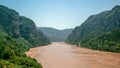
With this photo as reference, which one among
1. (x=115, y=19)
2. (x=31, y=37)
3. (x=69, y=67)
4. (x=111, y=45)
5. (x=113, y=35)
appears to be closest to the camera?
(x=69, y=67)

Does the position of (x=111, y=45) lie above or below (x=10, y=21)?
below

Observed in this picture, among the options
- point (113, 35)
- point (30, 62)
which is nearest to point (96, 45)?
point (113, 35)

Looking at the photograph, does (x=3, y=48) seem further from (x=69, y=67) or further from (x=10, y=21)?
(x=10, y=21)

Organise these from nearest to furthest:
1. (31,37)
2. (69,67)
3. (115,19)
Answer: (69,67)
(115,19)
(31,37)

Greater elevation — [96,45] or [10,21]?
[10,21]

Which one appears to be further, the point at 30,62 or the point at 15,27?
the point at 15,27

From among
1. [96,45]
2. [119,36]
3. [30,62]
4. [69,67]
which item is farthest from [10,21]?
[30,62]

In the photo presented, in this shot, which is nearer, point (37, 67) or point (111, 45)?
point (37, 67)

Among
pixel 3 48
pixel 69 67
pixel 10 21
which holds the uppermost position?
pixel 10 21

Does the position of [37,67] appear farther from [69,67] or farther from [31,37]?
[31,37]
